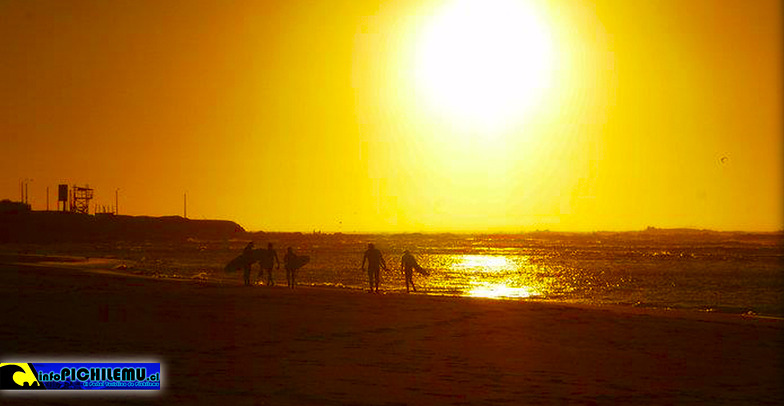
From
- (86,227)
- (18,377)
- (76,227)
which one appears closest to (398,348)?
(18,377)

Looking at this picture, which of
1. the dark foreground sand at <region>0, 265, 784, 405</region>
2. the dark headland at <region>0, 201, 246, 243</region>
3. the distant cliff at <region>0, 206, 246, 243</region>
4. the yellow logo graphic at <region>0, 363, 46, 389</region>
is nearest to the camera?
the yellow logo graphic at <region>0, 363, 46, 389</region>

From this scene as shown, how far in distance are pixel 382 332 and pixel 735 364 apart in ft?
22.5

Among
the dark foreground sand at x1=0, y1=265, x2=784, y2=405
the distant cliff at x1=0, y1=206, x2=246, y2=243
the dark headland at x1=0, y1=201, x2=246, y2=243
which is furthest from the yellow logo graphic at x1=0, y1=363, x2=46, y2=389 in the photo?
the distant cliff at x1=0, y1=206, x2=246, y2=243

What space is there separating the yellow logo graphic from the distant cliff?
380ft

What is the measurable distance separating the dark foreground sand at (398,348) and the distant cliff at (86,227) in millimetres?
105778

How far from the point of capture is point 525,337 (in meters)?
18.2

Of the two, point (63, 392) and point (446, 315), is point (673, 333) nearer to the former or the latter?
point (446, 315)

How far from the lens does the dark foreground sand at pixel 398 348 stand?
12.3m

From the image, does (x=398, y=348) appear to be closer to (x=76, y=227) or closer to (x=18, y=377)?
(x=18, y=377)

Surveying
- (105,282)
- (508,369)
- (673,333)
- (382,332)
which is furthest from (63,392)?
(105,282)

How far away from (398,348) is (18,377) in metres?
6.68

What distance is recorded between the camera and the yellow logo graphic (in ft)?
38.0

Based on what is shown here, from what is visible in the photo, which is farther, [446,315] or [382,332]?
[446,315]

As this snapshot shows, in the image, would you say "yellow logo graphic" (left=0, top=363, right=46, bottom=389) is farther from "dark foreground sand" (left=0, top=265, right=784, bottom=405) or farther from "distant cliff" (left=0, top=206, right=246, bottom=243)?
"distant cliff" (left=0, top=206, right=246, bottom=243)
